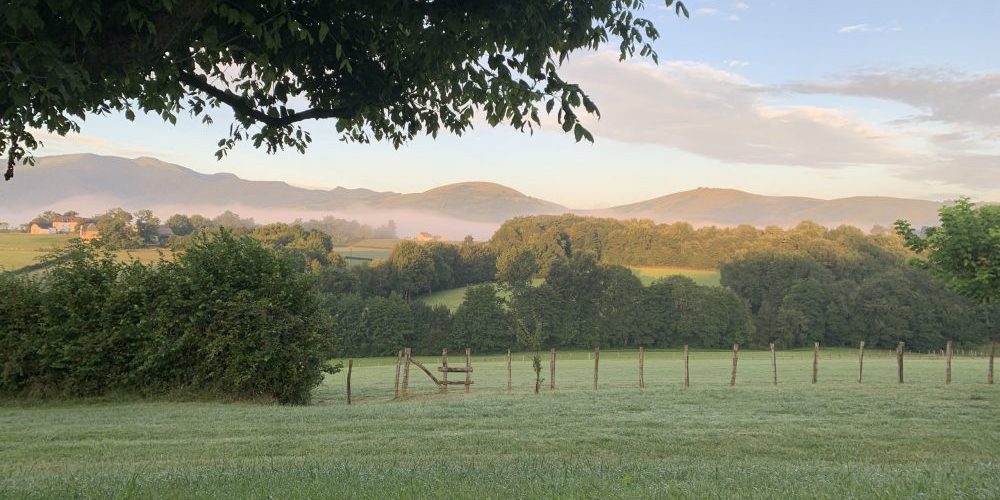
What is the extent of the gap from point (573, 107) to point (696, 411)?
43.6ft

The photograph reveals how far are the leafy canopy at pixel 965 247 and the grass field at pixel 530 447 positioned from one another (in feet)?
10.8

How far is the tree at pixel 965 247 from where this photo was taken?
17797 mm

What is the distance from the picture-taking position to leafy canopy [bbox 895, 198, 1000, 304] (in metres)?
17.8

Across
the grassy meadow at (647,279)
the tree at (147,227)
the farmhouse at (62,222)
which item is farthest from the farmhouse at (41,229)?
the grassy meadow at (647,279)

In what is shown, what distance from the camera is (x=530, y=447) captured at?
11.3m

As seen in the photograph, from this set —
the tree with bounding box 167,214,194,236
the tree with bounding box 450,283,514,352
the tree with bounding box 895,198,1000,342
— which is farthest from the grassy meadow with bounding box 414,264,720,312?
the tree with bounding box 895,198,1000,342

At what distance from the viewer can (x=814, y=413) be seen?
17.3 meters

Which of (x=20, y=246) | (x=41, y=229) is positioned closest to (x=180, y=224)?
(x=20, y=246)

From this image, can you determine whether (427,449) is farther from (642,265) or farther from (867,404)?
(642,265)

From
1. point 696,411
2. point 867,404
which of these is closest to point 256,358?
point 696,411

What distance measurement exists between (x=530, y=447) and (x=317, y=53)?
281 inches

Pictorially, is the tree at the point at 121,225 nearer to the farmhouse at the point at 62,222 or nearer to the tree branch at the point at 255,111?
the farmhouse at the point at 62,222

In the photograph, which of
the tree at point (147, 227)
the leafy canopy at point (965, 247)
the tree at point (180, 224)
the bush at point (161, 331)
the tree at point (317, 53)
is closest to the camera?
the tree at point (317, 53)

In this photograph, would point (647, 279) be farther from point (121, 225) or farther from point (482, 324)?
point (121, 225)
